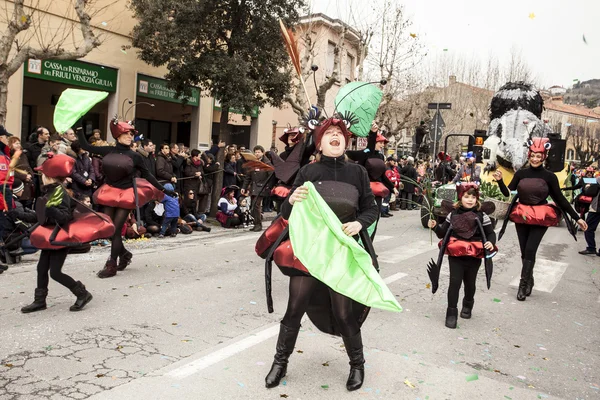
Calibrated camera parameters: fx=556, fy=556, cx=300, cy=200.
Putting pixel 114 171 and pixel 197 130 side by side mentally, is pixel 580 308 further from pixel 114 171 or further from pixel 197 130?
pixel 197 130

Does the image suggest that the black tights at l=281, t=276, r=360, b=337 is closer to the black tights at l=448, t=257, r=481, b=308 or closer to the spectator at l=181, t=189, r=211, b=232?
the black tights at l=448, t=257, r=481, b=308

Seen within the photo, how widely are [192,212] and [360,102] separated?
8.58 meters

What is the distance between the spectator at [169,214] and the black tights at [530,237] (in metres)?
6.57

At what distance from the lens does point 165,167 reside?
38.6 feet

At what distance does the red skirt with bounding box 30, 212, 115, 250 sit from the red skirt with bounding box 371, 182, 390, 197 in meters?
3.74

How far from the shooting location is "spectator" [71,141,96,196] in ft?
32.8

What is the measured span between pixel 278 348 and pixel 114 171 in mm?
4112

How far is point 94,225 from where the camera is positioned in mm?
5699

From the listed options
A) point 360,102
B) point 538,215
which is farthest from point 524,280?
point 360,102

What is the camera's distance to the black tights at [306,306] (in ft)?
12.7

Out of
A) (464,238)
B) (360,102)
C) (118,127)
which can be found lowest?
(464,238)

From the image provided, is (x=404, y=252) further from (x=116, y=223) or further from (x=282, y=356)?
(x=282, y=356)

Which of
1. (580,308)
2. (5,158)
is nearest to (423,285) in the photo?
(580,308)

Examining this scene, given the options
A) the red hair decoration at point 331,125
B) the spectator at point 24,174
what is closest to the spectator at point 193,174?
the spectator at point 24,174
